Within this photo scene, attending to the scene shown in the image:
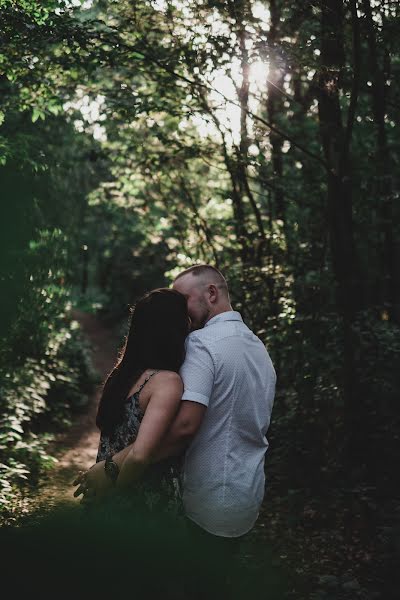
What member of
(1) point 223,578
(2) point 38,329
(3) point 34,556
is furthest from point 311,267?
(3) point 34,556

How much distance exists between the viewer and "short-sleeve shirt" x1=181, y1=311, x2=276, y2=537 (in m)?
2.48

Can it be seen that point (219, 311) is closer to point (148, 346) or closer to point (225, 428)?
point (148, 346)

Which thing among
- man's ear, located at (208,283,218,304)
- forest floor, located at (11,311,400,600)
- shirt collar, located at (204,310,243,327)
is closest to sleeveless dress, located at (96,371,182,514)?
shirt collar, located at (204,310,243,327)

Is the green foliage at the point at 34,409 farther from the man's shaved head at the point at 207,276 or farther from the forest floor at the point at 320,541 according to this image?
the man's shaved head at the point at 207,276

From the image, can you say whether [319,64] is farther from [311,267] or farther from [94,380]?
[94,380]

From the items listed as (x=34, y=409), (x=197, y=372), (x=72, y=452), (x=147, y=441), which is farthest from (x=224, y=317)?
(x=72, y=452)

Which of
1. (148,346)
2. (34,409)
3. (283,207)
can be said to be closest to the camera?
(148,346)

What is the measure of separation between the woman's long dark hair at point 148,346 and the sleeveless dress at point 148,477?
50 millimetres

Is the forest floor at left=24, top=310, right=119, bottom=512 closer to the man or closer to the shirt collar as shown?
→ the man

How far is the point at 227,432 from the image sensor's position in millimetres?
2535

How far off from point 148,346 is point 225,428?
49 cm

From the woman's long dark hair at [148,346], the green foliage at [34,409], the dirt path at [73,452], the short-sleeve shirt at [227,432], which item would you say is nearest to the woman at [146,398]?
the woman's long dark hair at [148,346]

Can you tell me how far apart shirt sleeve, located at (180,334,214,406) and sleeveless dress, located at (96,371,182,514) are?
15 cm

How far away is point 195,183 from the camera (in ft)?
32.9
